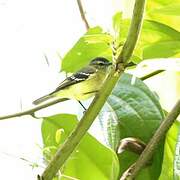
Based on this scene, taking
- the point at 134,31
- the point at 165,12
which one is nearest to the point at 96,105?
the point at 134,31

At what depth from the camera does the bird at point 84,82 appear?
485mm

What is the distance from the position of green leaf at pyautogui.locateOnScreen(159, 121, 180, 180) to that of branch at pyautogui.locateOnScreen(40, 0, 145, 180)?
0.14 metres

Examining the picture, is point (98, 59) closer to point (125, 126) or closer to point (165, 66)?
point (125, 126)

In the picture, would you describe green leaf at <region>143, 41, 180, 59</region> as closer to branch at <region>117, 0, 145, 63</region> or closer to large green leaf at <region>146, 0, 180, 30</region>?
large green leaf at <region>146, 0, 180, 30</region>

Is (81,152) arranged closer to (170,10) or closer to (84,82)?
(84,82)

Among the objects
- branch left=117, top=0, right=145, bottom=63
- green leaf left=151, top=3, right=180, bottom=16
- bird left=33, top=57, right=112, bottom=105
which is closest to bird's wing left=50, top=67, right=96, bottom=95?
bird left=33, top=57, right=112, bottom=105

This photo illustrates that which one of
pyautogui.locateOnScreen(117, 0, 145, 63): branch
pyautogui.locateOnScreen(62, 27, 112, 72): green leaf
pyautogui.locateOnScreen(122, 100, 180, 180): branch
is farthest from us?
pyautogui.locateOnScreen(62, 27, 112, 72): green leaf

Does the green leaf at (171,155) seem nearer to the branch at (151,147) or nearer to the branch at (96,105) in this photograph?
the branch at (151,147)

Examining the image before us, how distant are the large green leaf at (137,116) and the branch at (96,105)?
0.14 meters

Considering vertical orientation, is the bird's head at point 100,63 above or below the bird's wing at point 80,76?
above

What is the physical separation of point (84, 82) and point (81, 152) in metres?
0.09

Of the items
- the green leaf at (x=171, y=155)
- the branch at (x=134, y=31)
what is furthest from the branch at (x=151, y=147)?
the branch at (x=134, y=31)

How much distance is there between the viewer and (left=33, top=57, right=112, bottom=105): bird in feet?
1.59

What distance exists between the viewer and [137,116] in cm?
52
